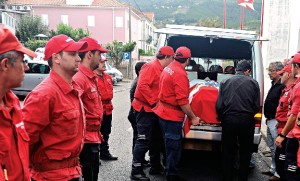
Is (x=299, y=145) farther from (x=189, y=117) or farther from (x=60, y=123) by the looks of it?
(x=60, y=123)

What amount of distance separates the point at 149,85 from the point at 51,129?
9.31 feet

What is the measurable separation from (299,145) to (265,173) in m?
2.51

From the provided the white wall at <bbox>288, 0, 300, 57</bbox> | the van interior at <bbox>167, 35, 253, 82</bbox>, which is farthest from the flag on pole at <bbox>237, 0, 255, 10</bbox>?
the van interior at <bbox>167, 35, 253, 82</bbox>

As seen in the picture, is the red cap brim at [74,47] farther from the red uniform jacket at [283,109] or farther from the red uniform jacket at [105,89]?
the red uniform jacket at [283,109]

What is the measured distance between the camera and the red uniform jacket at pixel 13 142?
199cm

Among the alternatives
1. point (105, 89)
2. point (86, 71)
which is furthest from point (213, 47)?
point (86, 71)

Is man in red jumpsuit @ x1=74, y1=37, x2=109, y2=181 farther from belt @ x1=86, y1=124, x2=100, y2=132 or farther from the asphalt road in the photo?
the asphalt road

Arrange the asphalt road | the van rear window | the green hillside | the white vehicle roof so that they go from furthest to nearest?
the green hillside
the van rear window
the asphalt road
the white vehicle roof

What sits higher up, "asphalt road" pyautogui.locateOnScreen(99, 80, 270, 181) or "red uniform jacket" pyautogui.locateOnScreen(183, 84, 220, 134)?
"red uniform jacket" pyautogui.locateOnScreen(183, 84, 220, 134)

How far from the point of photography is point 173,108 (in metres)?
4.89

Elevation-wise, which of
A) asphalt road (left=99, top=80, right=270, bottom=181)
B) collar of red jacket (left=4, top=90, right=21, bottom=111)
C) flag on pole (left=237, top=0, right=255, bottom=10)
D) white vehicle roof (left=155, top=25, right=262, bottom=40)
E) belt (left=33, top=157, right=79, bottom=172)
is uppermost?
flag on pole (left=237, top=0, right=255, bottom=10)

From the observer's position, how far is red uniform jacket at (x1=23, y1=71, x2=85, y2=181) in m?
2.64

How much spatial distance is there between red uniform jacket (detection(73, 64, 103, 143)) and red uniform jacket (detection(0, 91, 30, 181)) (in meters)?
1.59

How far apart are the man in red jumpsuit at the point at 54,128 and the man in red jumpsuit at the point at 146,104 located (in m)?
2.57
